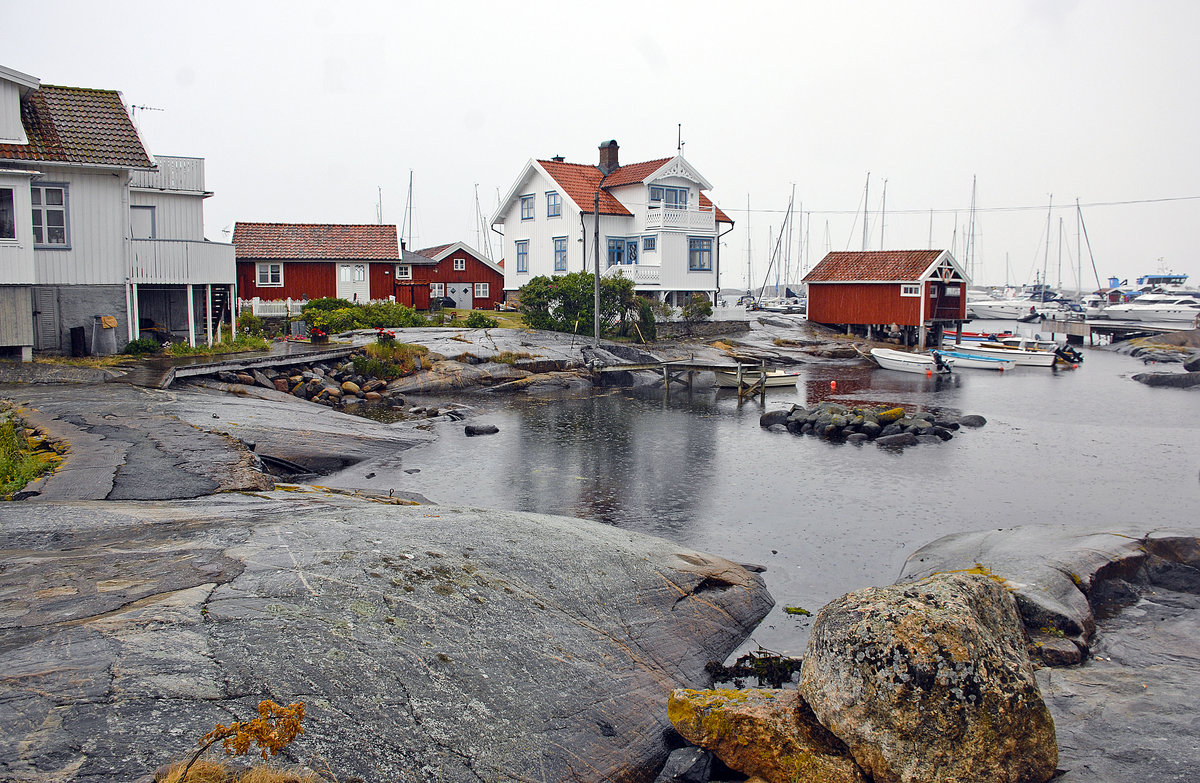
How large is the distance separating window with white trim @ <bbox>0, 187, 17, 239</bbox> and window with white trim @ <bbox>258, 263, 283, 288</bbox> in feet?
74.1

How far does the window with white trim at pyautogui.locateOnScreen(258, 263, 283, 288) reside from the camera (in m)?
44.4

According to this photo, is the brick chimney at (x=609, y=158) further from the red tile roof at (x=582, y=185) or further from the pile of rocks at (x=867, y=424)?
the pile of rocks at (x=867, y=424)

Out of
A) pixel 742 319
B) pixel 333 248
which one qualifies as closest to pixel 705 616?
pixel 333 248

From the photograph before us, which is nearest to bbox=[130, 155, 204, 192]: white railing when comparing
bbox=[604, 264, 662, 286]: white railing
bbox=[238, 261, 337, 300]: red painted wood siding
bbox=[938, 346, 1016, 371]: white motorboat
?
bbox=[238, 261, 337, 300]: red painted wood siding

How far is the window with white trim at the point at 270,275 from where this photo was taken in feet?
146

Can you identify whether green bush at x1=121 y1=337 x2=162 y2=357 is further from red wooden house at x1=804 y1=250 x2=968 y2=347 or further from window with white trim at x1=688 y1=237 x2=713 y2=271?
red wooden house at x1=804 y1=250 x2=968 y2=347

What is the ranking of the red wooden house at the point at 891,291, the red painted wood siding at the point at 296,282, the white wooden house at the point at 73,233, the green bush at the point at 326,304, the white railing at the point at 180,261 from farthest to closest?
the red wooden house at the point at 891,291 < the red painted wood siding at the point at 296,282 < the green bush at the point at 326,304 < the white railing at the point at 180,261 < the white wooden house at the point at 73,233

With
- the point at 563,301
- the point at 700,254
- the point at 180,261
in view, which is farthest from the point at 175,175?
the point at 700,254

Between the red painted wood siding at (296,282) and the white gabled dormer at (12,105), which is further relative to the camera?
the red painted wood siding at (296,282)

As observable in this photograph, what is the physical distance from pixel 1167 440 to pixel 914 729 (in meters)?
26.3

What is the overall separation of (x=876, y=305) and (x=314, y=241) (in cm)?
3454

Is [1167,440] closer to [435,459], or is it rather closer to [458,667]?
[435,459]

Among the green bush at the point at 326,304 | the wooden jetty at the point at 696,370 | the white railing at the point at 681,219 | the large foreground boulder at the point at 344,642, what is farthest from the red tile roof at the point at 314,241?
the large foreground boulder at the point at 344,642

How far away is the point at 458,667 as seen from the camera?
270 inches
